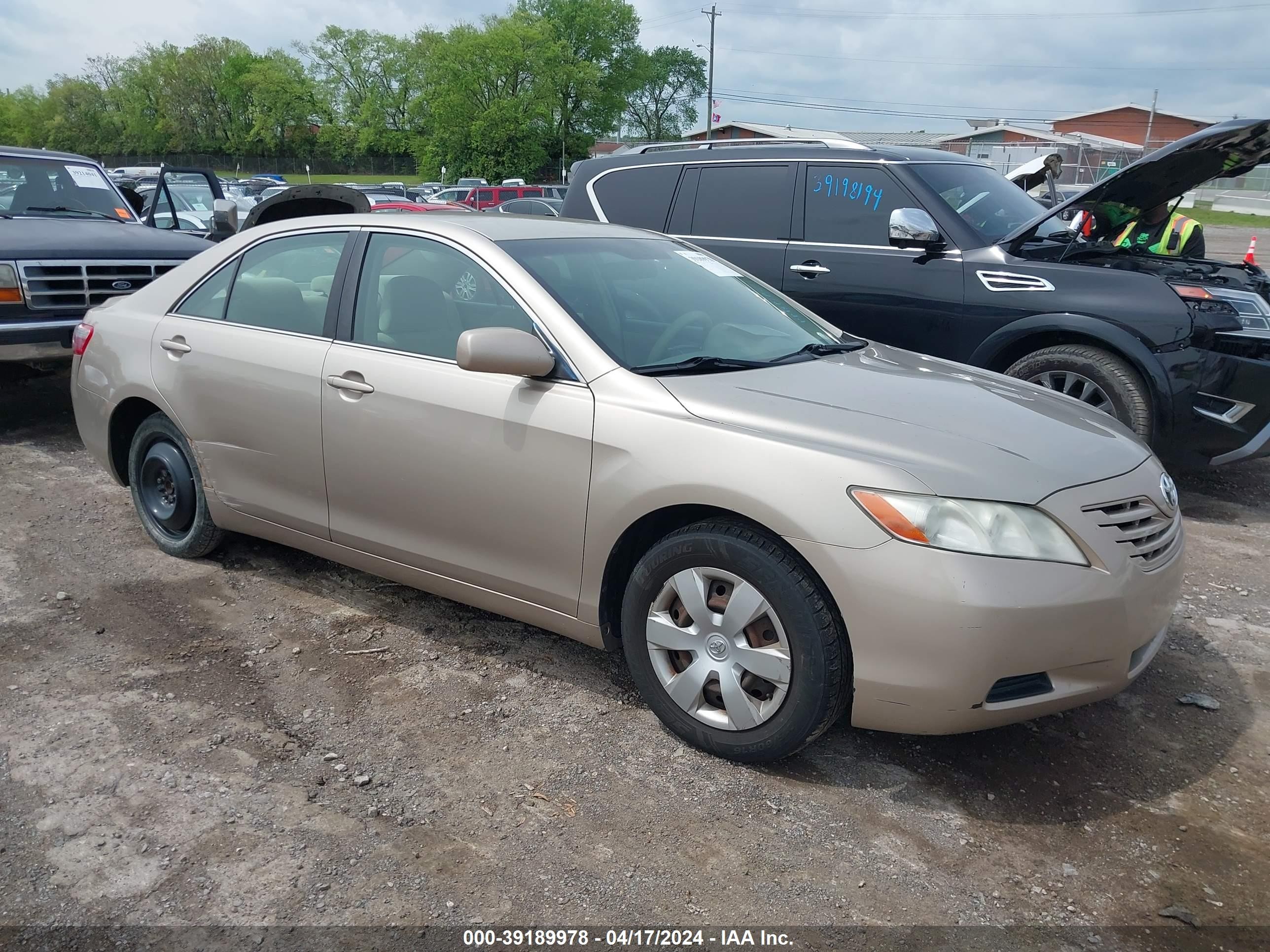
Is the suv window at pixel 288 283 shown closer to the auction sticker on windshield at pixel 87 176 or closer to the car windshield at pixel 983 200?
the car windshield at pixel 983 200

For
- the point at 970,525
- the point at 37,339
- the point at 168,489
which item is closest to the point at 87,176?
the point at 37,339

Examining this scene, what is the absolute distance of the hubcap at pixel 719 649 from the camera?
2854 mm

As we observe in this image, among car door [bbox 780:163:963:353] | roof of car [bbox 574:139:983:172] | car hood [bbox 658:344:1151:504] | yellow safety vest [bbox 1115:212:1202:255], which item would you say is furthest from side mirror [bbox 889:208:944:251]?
car hood [bbox 658:344:1151:504]

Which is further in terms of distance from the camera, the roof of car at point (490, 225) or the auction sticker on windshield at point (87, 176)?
the auction sticker on windshield at point (87, 176)

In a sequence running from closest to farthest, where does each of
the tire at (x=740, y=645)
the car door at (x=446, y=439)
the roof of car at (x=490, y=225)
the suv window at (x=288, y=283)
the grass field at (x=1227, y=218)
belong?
the tire at (x=740, y=645) → the car door at (x=446, y=439) → the roof of car at (x=490, y=225) → the suv window at (x=288, y=283) → the grass field at (x=1227, y=218)

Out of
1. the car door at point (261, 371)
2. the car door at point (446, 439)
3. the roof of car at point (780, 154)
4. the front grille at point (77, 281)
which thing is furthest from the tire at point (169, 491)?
the roof of car at point (780, 154)

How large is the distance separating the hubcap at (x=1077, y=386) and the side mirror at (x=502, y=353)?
3426 mm

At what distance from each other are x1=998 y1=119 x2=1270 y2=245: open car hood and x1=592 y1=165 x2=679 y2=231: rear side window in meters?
2.34

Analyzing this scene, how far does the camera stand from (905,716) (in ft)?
8.97

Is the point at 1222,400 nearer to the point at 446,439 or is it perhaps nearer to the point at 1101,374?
the point at 1101,374

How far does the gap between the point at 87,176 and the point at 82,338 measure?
4.73 metres

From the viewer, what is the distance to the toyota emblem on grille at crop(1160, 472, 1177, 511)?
10.2ft

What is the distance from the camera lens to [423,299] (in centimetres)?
372

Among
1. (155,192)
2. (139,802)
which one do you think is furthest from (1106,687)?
(155,192)
